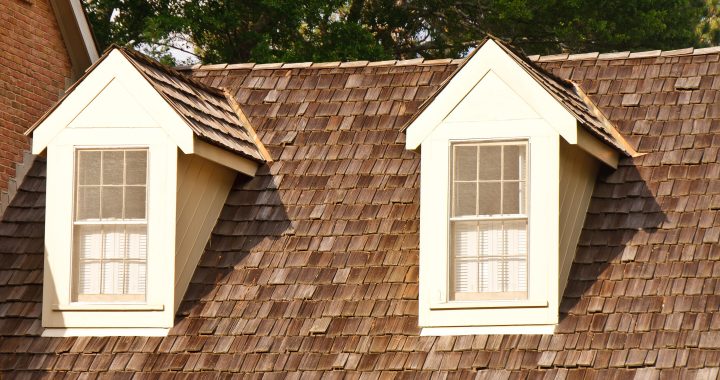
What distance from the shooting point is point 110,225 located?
11.0 metres

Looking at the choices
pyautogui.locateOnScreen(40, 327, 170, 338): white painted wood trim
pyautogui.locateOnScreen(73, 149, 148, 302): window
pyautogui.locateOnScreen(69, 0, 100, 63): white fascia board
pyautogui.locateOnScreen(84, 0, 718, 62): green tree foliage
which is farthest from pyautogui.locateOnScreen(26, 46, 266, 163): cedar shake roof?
pyautogui.locateOnScreen(84, 0, 718, 62): green tree foliage

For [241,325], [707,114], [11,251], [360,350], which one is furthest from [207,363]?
[707,114]

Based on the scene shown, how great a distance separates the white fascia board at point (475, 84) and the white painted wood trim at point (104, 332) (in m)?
2.45

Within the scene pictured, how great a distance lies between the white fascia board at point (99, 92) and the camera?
36.1ft

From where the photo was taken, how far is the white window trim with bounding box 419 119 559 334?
10.1 meters

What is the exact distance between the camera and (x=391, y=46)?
1073 inches

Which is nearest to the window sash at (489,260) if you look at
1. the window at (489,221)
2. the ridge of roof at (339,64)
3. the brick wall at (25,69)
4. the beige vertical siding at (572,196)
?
the window at (489,221)

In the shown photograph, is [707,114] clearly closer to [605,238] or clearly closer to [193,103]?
[605,238]

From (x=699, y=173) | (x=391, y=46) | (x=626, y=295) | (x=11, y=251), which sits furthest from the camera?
(x=391, y=46)

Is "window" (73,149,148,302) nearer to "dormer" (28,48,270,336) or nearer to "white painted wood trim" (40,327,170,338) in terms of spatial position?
"dormer" (28,48,270,336)

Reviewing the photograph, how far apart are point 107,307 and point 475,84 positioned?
3.37 meters

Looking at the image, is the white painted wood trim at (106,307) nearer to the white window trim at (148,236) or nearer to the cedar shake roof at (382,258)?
the white window trim at (148,236)

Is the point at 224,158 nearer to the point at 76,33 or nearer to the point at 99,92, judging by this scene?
the point at 99,92

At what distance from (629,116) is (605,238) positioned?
148 cm
